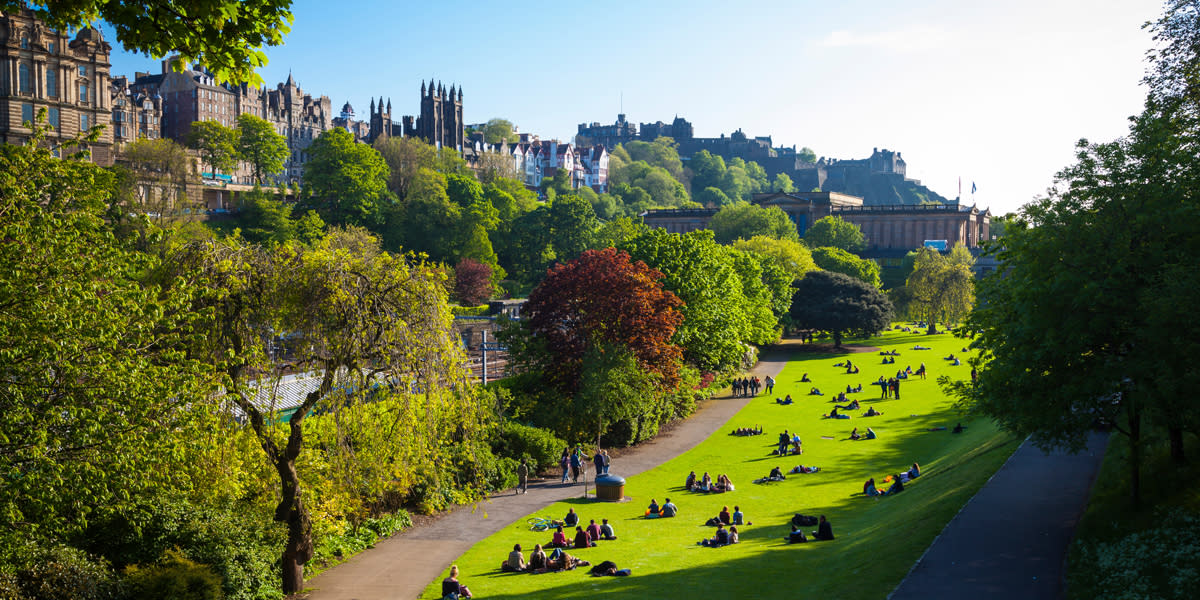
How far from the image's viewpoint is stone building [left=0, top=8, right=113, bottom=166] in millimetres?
74412

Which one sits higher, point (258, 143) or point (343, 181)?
point (258, 143)

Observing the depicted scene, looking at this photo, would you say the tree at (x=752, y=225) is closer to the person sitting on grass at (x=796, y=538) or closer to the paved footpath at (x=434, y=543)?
the paved footpath at (x=434, y=543)

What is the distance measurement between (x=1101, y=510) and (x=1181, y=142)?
8.42 meters

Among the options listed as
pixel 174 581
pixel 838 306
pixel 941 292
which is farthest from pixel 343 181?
pixel 174 581

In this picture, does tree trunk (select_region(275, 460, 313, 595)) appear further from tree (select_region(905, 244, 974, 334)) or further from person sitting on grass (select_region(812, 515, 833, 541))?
tree (select_region(905, 244, 974, 334))

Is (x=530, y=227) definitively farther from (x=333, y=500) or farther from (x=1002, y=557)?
(x=1002, y=557)

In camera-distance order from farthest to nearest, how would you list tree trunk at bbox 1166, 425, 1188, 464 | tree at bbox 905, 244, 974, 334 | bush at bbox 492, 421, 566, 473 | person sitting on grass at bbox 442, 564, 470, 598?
tree at bbox 905, 244, 974, 334 < bush at bbox 492, 421, 566, 473 < person sitting on grass at bbox 442, 564, 470, 598 < tree trunk at bbox 1166, 425, 1188, 464

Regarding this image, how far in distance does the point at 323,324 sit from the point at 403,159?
113849 millimetres

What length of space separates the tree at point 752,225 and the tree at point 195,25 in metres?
119

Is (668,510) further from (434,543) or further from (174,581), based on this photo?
(174,581)

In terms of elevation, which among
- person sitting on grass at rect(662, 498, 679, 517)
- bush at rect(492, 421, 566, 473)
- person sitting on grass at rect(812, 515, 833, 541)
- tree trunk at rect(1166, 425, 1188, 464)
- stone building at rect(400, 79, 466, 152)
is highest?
stone building at rect(400, 79, 466, 152)

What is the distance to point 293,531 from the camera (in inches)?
915

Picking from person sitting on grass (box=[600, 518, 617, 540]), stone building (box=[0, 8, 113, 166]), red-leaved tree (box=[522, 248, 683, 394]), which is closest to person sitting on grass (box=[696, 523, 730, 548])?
person sitting on grass (box=[600, 518, 617, 540])

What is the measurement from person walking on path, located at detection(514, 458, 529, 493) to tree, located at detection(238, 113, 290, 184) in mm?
88986
